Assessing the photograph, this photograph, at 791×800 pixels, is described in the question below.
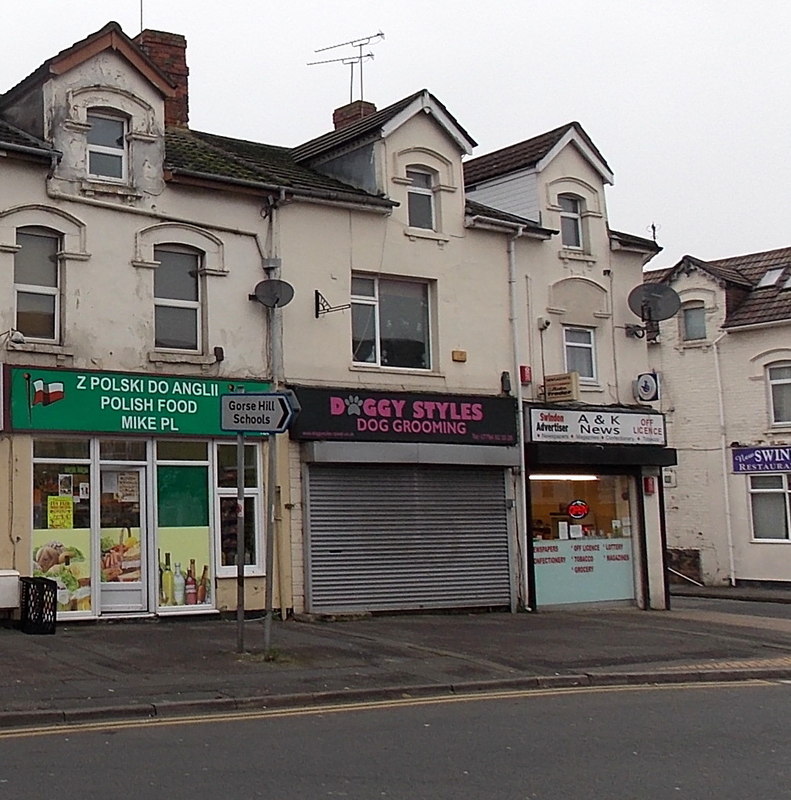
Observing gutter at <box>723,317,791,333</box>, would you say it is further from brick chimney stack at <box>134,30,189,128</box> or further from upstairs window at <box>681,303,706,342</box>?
brick chimney stack at <box>134,30,189,128</box>

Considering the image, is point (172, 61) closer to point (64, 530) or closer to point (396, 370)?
point (396, 370)

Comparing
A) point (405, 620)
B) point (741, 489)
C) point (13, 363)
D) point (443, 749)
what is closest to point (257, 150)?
point (13, 363)

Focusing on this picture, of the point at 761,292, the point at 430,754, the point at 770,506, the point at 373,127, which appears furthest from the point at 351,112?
the point at 430,754

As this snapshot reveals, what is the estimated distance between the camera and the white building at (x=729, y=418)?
31953mm

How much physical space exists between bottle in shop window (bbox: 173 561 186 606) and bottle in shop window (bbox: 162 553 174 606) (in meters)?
0.06

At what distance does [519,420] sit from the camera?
21.1 m

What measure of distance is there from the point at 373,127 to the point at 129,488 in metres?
7.69

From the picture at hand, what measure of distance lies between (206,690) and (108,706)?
133cm

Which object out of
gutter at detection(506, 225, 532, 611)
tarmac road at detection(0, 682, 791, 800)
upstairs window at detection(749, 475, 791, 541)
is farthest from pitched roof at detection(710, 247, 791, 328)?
tarmac road at detection(0, 682, 791, 800)

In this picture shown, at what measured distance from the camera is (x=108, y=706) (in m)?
10.3

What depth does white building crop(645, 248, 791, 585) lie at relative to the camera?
3195 cm

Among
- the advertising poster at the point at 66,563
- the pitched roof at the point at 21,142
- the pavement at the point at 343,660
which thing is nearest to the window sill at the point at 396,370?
the pavement at the point at 343,660

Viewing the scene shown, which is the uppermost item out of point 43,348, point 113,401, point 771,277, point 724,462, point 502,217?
point 771,277

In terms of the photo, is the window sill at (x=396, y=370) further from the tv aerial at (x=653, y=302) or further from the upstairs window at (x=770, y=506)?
the upstairs window at (x=770, y=506)
